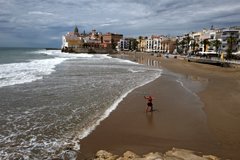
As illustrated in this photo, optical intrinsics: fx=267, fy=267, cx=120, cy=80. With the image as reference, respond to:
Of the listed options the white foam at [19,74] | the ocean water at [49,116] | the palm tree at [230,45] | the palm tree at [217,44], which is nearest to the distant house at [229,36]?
the palm tree at [230,45]

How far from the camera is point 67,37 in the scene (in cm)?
14588

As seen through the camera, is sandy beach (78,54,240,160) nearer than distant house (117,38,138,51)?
Yes

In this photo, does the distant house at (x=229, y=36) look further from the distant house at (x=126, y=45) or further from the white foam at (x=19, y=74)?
the distant house at (x=126, y=45)

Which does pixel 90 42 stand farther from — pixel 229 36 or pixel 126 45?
pixel 229 36

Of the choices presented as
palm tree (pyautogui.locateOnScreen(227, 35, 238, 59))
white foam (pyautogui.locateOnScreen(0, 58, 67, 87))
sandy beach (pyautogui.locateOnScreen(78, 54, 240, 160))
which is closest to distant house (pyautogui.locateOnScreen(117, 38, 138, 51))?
palm tree (pyautogui.locateOnScreen(227, 35, 238, 59))

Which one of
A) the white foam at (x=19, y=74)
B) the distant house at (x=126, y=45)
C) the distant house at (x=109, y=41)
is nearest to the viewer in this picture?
the white foam at (x=19, y=74)

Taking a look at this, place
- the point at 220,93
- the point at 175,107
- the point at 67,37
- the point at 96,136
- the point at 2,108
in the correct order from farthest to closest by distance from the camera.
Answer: the point at 67,37 < the point at 220,93 < the point at 175,107 < the point at 2,108 < the point at 96,136

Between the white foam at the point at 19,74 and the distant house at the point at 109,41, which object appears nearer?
the white foam at the point at 19,74

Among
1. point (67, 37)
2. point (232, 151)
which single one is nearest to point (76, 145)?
point (232, 151)

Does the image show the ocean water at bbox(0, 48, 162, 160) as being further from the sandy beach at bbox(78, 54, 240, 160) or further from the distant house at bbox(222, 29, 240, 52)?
the distant house at bbox(222, 29, 240, 52)

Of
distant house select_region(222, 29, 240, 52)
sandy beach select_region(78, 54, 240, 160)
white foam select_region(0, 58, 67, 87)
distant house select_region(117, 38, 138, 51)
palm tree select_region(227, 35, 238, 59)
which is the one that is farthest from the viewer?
distant house select_region(117, 38, 138, 51)

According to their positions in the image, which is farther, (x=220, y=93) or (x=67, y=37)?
(x=67, y=37)

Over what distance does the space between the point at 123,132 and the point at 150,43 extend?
141m

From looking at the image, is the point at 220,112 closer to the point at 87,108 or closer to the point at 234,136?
the point at 234,136
